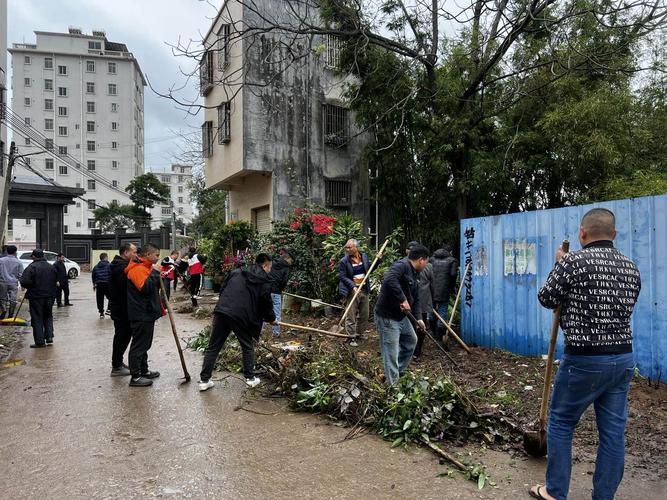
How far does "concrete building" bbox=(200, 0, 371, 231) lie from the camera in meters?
14.7

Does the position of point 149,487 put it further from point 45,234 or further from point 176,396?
point 45,234

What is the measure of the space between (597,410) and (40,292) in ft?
28.7

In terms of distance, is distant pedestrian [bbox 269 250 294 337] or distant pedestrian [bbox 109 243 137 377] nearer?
distant pedestrian [bbox 109 243 137 377]

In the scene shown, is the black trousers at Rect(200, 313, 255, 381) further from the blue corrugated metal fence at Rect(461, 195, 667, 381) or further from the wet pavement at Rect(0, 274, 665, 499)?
the blue corrugated metal fence at Rect(461, 195, 667, 381)

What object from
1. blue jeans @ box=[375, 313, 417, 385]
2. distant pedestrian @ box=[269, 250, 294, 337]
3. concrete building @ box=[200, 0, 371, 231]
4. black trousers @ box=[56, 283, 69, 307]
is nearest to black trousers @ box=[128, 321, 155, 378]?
distant pedestrian @ box=[269, 250, 294, 337]

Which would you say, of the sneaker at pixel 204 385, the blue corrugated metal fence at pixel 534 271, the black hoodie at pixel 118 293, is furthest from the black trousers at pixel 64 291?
the blue corrugated metal fence at pixel 534 271

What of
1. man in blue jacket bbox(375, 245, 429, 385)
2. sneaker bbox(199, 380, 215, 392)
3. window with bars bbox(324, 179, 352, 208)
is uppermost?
window with bars bbox(324, 179, 352, 208)

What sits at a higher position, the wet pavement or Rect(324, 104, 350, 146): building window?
Rect(324, 104, 350, 146): building window

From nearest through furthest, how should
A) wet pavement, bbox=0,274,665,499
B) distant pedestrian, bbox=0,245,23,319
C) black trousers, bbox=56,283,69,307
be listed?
wet pavement, bbox=0,274,665,499 < distant pedestrian, bbox=0,245,23,319 < black trousers, bbox=56,283,69,307

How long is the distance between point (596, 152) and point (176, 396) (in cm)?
862

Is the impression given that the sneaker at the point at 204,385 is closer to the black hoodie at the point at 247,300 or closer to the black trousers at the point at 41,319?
the black hoodie at the point at 247,300

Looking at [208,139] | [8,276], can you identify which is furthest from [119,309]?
[208,139]

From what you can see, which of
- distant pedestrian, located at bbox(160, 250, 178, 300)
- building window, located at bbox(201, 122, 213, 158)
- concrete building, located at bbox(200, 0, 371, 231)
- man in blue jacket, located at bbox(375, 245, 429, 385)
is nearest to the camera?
man in blue jacket, located at bbox(375, 245, 429, 385)

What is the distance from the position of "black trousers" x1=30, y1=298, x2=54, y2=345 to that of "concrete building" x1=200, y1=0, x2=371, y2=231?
7.44m
